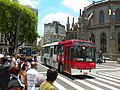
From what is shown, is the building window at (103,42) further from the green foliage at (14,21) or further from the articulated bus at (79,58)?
the articulated bus at (79,58)

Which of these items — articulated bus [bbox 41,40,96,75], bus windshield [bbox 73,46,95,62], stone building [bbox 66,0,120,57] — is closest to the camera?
articulated bus [bbox 41,40,96,75]

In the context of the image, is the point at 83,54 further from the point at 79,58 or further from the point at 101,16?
the point at 101,16

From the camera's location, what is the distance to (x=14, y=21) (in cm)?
4116

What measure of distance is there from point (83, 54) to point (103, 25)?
43542 mm

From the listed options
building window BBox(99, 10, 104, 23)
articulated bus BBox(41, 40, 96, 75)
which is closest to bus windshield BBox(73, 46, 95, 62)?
articulated bus BBox(41, 40, 96, 75)

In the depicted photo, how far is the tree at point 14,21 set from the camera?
40.2 meters

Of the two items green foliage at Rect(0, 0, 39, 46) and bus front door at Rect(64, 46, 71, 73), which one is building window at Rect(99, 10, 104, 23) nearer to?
green foliage at Rect(0, 0, 39, 46)

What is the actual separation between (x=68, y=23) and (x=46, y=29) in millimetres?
67709

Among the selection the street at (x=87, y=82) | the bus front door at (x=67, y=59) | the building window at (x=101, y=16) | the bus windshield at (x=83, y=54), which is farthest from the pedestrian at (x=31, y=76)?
the building window at (x=101, y=16)

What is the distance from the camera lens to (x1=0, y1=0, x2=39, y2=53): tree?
132ft

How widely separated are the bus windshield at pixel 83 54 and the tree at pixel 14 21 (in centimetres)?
2656

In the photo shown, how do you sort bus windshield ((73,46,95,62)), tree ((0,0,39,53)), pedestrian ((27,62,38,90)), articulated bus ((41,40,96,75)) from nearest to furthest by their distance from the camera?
1. pedestrian ((27,62,38,90))
2. articulated bus ((41,40,96,75))
3. bus windshield ((73,46,95,62))
4. tree ((0,0,39,53))

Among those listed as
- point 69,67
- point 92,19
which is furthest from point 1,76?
point 92,19

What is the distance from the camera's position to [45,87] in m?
3.90
